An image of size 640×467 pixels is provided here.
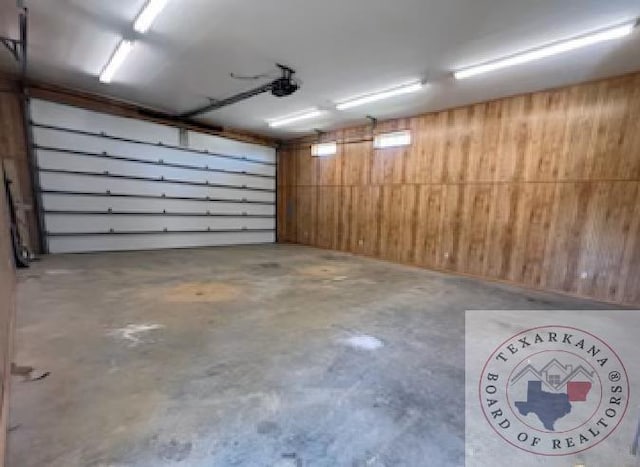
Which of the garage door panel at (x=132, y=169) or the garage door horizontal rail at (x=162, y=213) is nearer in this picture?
the garage door panel at (x=132, y=169)

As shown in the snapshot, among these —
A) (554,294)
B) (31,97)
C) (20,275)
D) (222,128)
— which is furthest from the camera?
(222,128)

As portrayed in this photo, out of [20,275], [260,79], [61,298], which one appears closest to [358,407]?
[61,298]

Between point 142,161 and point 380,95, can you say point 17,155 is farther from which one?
point 380,95

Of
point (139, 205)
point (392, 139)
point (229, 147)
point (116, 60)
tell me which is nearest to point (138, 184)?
point (139, 205)

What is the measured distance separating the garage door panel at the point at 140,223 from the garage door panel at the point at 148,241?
18cm

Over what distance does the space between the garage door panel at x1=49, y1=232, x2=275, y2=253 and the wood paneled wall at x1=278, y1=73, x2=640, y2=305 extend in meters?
3.63

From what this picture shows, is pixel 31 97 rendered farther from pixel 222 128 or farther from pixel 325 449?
pixel 325 449

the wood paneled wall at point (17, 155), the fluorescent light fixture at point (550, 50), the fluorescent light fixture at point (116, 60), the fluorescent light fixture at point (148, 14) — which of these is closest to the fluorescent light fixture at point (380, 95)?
the fluorescent light fixture at point (550, 50)

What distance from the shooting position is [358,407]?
75.0 inches

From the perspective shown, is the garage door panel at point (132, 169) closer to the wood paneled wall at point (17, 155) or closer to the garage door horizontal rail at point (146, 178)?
the garage door horizontal rail at point (146, 178)

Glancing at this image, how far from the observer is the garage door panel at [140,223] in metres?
6.34

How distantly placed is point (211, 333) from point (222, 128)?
24.1 ft

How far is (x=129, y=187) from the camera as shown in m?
7.16

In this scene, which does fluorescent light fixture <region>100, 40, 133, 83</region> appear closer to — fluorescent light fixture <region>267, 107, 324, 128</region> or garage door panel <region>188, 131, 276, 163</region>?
garage door panel <region>188, 131, 276, 163</region>
